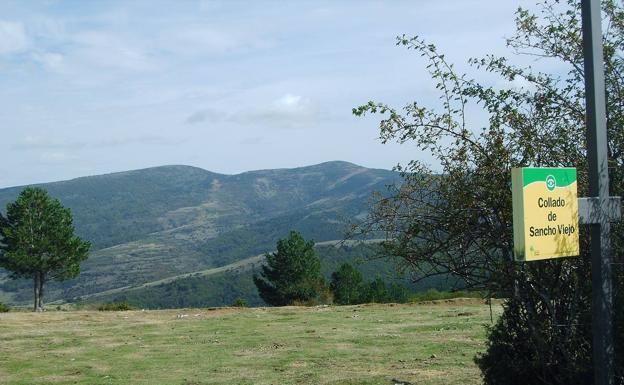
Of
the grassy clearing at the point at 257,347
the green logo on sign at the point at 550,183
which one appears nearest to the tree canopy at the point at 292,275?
the grassy clearing at the point at 257,347

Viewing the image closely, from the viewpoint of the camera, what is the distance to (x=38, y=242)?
185 feet

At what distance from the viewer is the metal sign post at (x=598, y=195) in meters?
5.21

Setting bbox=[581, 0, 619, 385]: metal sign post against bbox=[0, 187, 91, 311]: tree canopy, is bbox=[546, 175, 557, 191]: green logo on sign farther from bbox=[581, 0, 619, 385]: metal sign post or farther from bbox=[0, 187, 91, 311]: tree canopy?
bbox=[0, 187, 91, 311]: tree canopy

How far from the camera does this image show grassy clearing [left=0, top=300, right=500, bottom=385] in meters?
13.6

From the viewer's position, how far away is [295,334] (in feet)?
68.7

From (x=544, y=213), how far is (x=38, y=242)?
5715cm

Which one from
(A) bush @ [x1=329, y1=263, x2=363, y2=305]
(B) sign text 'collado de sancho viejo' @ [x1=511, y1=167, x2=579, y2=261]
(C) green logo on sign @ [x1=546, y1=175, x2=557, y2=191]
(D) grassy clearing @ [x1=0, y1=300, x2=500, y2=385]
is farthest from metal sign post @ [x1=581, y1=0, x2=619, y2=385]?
(A) bush @ [x1=329, y1=263, x2=363, y2=305]

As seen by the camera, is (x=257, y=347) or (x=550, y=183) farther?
(x=257, y=347)

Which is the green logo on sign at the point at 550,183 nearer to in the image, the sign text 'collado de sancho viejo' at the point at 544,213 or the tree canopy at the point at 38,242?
the sign text 'collado de sancho viejo' at the point at 544,213

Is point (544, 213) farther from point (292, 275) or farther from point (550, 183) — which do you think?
point (292, 275)

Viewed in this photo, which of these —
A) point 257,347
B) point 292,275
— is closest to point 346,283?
point 292,275

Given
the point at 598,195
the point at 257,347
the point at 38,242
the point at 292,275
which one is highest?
the point at 598,195

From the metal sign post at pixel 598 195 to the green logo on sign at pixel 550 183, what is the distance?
0.35 meters

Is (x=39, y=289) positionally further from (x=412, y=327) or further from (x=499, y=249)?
(x=499, y=249)
